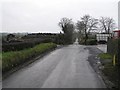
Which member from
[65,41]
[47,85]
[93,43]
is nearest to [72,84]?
[47,85]

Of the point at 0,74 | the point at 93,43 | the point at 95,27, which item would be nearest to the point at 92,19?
the point at 95,27

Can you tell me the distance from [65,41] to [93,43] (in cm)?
1308

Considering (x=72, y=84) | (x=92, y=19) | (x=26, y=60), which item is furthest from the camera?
(x=92, y=19)

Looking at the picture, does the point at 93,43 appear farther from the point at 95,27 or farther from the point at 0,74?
the point at 0,74

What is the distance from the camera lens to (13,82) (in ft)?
38.8

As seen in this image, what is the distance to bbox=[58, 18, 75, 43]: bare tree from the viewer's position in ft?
267

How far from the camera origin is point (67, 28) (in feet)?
276

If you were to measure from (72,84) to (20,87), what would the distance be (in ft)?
7.82

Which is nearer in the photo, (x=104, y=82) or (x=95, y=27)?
(x=104, y=82)

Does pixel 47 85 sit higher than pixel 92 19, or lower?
lower

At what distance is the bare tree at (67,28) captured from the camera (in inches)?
3208

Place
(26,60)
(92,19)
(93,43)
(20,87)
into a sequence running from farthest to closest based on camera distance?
(92,19) < (93,43) < (26,60) < (20,87)

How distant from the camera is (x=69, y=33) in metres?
83.6

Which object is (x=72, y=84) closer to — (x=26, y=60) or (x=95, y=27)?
(x=26, y=60)
